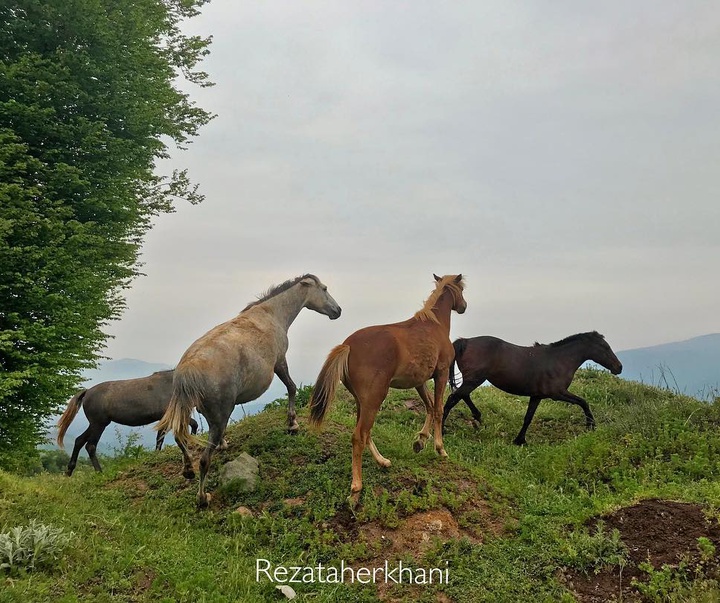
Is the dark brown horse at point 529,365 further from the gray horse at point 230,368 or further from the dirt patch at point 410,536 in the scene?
the dirt patch at point 410,536

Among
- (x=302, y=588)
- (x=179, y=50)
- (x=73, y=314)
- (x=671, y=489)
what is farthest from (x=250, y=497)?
(x=179, y=50)

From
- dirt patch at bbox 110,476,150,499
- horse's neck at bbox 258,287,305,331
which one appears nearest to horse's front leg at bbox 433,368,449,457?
horse's neck at bbox 258,287,305,331

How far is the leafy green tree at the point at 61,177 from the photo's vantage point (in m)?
12.4

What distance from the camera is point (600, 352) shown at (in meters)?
13.0

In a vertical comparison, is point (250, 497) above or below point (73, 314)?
below

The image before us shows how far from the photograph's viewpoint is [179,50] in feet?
68.3

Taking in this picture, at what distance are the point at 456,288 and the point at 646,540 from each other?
565cm

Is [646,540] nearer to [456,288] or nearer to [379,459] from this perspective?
[379,459]

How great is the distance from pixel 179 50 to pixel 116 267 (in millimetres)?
10458

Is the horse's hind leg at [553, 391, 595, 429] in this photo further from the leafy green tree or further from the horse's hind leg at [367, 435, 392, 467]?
the leafy green tree

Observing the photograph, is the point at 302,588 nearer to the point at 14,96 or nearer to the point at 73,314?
the point at 73,314

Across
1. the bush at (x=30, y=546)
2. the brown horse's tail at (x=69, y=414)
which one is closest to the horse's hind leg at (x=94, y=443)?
the brown horse's tail at (x=69, y=414)

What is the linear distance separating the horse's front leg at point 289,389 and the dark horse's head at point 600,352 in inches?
318

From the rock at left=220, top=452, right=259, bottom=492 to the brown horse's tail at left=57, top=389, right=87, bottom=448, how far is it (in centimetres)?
511
